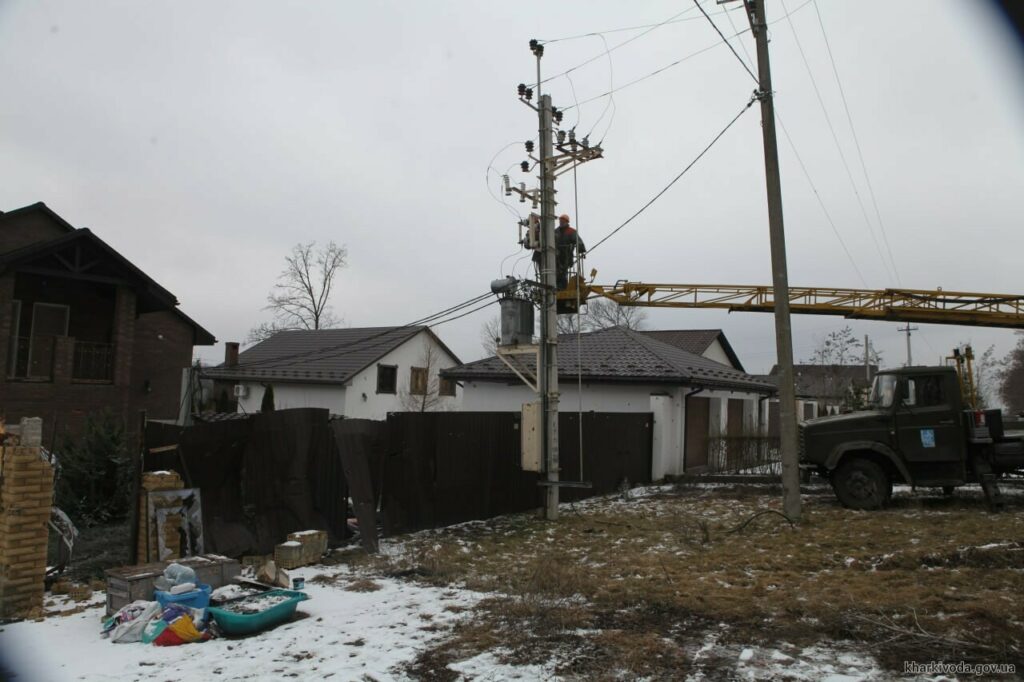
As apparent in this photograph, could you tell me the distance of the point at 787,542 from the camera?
905cm

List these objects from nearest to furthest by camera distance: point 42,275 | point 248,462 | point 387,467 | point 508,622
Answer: point 508,622
point 248,462
point 387,467
point 42,275

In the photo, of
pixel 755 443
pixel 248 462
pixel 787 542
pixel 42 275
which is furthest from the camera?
pixel 755 443

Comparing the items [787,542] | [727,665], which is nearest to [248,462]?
[727,665]

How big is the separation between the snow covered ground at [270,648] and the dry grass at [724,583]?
0.38 metres

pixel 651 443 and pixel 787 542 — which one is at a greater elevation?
pixel 651 443

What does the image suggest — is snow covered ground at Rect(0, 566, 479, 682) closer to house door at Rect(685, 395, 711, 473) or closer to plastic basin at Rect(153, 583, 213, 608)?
plastic basin at Rect(153, 583, 213, 608)

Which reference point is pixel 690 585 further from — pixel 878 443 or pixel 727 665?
pixel 878 443

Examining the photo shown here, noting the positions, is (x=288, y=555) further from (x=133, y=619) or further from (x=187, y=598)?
(x=133, y=619)

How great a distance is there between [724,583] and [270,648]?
447 centimetres

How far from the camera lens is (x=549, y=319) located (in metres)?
11.4

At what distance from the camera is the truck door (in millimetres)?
11336

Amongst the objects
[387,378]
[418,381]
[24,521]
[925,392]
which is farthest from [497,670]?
[418,381]

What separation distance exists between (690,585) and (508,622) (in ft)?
7.11

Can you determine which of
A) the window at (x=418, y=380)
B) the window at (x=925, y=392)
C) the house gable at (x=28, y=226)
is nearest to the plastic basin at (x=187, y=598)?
the window at (x=925, y=392)
